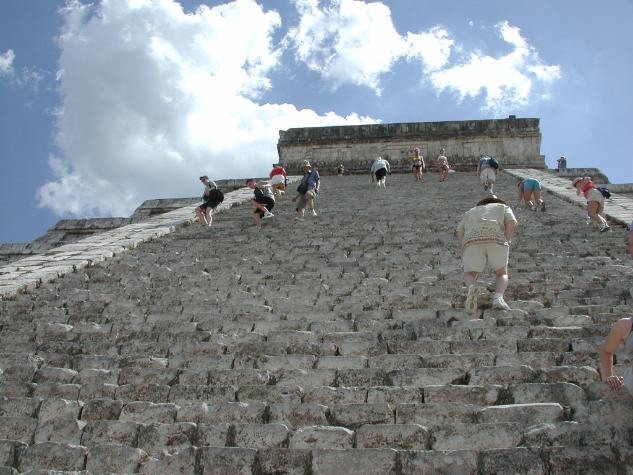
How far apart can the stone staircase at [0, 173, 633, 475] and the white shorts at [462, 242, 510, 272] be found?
32 centimetres

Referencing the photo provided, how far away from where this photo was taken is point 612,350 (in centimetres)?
383

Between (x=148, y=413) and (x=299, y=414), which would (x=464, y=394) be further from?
(x=148, y=413)

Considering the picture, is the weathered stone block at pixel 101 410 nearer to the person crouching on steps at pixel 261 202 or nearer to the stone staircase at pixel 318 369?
the stone staircase at pixel 318 369

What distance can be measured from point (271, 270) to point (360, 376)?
3559 millimetres

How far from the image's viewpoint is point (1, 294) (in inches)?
276

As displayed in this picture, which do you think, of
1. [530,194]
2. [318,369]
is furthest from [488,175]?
[318,369]

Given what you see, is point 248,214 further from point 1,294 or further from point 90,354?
point 90,354

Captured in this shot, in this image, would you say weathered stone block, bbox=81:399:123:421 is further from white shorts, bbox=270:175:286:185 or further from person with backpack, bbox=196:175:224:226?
white shorts, bbox=270:175:286:185

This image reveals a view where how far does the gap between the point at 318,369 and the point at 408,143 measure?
17980 mm

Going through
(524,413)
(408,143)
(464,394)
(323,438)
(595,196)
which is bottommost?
(323,438)

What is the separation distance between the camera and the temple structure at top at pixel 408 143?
21.6m

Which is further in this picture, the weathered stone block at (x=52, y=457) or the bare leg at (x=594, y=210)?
the bare leg at (x=594, y=210)

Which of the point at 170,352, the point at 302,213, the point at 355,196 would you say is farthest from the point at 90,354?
the point at 355,196

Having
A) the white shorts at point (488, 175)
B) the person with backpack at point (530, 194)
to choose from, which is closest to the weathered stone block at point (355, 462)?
the person with backpack at point (530, 194)
